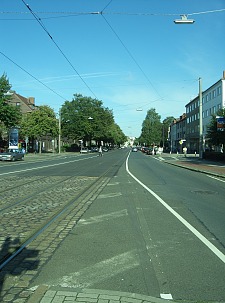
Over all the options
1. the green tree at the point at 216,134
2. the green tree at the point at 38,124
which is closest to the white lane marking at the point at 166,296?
the green tree at the point at 216,134

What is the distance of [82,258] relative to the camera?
211 inches

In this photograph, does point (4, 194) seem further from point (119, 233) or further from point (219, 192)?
point (219, 192)

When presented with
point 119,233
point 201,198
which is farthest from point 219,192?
point 119,233

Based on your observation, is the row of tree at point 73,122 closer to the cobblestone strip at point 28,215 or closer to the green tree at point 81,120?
the green tree at point 81,120

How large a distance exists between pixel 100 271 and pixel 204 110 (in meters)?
80.2

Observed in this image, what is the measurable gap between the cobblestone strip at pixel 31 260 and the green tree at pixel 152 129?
133804 millimetres

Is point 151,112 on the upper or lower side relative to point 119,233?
upper

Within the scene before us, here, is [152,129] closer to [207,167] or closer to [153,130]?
[153,130]

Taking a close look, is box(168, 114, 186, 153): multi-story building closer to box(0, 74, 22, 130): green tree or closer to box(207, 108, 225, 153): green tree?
box(207, 108, 225, 153): green tree

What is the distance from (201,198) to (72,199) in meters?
4.17

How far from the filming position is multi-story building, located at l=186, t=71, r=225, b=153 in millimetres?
67938

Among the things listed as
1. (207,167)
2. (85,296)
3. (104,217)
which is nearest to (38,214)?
(104,217)

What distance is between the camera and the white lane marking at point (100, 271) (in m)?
4.41

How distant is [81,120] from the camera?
286ft
